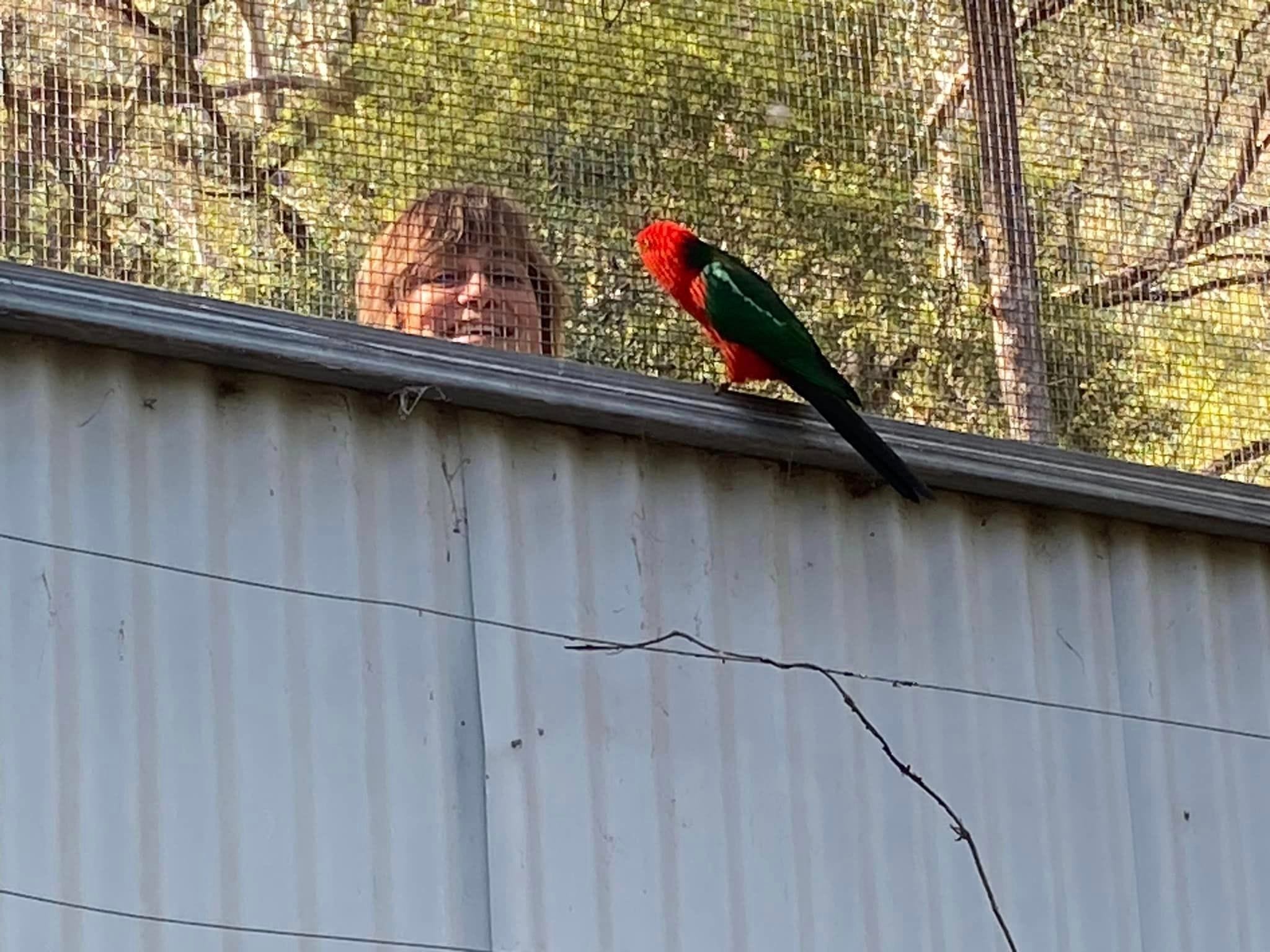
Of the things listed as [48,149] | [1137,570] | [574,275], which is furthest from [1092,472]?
[48,149]

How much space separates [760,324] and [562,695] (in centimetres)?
62

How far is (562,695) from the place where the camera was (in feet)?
9.87

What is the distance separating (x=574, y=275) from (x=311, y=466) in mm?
506

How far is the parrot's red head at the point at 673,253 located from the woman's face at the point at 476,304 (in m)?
0.19

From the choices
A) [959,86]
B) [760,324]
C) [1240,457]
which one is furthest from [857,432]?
[1240,457]

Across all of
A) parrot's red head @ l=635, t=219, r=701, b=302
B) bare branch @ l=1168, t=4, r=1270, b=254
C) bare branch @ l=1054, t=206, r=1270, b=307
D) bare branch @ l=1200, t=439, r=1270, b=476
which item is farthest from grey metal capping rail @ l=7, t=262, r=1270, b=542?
bare branch @ l=1168, t=4, r=1270, b=254

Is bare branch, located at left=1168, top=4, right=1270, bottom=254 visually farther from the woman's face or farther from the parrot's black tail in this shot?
the woman's face

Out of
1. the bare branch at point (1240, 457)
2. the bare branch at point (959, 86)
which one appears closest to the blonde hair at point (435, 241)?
the bare branch at point (959, 86)

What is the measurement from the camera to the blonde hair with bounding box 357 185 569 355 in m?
2.95

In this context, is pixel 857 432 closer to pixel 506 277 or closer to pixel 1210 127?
pixel 506 277

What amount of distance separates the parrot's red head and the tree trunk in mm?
596

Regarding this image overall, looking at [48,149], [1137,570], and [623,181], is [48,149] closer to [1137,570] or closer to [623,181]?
[623,181]

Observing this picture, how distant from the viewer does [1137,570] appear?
3.62 meters

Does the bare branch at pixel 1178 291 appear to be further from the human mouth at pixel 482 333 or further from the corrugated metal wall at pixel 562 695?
the human mouth at pixel 482 333
